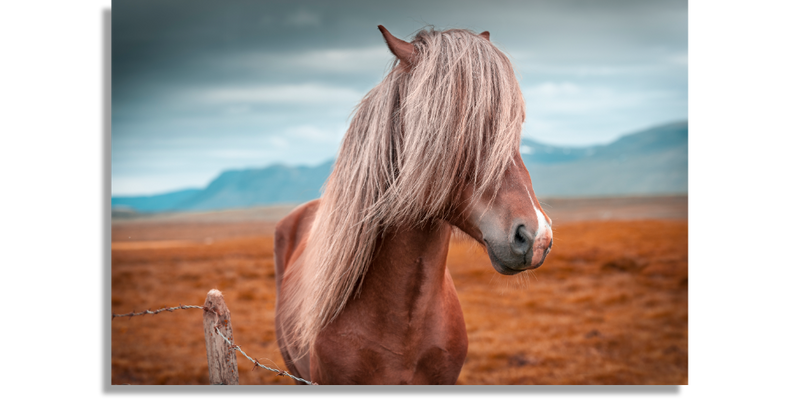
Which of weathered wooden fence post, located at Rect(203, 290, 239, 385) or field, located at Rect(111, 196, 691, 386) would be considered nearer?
weathered wooden fence post, located at Rect(203, 290, 239, 385)

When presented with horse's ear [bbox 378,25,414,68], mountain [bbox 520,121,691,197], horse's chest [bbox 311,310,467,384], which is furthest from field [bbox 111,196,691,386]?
mountain [bbox 520,121,691,197]

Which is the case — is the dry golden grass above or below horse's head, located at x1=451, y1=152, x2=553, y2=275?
below

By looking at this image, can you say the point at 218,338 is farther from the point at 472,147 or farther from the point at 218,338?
the point at 472,147

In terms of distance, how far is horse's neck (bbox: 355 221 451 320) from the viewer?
Result: 1585mm

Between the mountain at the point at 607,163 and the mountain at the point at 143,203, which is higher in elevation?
the mountain at the point at 607,163

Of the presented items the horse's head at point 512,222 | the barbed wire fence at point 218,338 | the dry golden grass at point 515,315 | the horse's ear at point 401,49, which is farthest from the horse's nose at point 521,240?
the barbed wire fence at point 218,338

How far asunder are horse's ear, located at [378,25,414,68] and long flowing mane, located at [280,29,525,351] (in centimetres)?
2

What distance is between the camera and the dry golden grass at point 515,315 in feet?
15.5

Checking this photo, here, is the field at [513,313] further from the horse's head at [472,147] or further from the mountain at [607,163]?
the mountain at [607,163]

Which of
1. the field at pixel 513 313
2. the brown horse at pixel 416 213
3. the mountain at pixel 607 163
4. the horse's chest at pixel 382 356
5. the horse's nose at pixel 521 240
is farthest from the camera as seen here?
the mountain at pixel 607 163

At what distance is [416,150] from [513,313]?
7.79 meters

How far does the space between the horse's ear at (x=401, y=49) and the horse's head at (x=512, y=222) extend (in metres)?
0.50

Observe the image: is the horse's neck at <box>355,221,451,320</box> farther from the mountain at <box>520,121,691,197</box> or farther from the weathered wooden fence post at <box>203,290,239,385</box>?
the mountain at <box>520,121,691,197</box>
